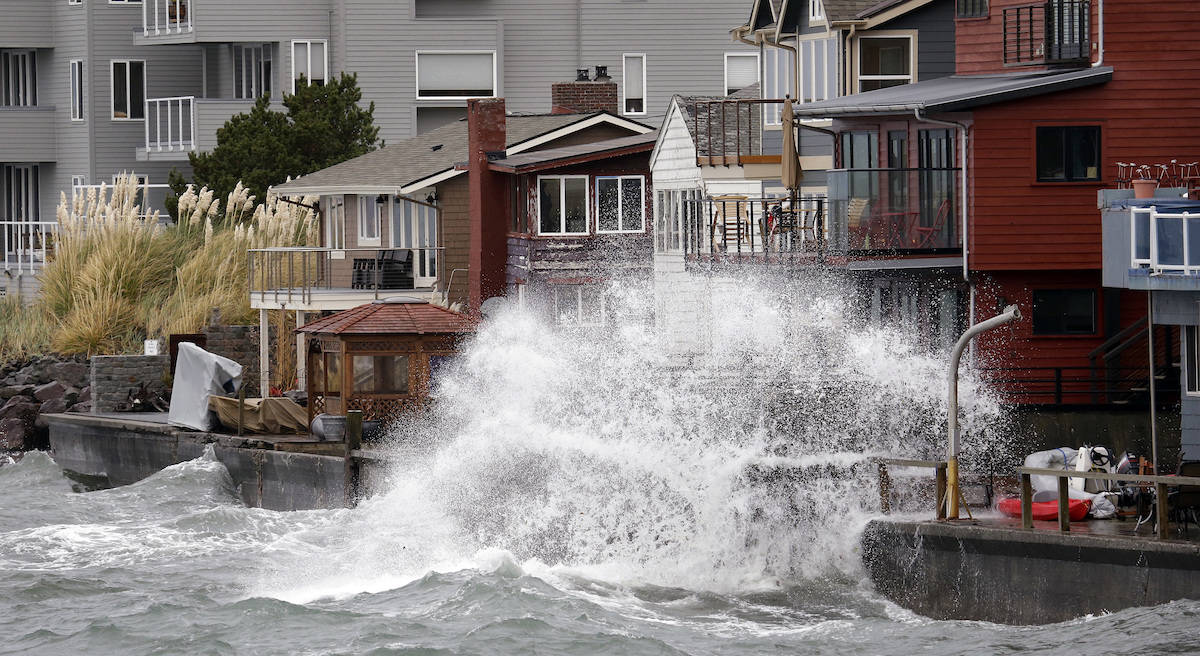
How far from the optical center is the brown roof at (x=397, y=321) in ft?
125

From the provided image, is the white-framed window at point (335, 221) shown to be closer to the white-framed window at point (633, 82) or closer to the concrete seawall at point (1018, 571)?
the white-framed window at point (633, 82)

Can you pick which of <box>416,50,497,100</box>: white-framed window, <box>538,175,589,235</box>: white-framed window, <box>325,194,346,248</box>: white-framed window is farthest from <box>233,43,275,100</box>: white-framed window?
<box>538,175,589,235</box>: white-framed window

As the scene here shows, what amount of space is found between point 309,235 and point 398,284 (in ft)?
19.4

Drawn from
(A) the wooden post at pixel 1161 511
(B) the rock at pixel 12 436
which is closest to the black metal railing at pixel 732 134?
(A) the wooden post at pixel 1161 511

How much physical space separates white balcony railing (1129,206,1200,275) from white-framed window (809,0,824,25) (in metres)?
11.2

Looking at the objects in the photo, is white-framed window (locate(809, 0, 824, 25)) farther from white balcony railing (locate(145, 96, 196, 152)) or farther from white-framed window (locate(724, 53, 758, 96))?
white balcony railing (locate(145, 96, 196, 152))

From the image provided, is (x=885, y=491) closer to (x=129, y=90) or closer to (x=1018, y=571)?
(x=1018, y=571)

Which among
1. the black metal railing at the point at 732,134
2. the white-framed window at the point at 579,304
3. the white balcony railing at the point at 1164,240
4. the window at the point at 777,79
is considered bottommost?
the white-framed window at the point at 579,304

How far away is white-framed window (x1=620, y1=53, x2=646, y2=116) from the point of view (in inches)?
2421

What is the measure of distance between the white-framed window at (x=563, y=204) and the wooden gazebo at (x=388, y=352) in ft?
18.4

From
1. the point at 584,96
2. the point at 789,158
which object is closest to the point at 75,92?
the point at 584,96

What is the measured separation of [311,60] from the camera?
60.5 meters

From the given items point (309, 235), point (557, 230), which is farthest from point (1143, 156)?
point (309, 235)

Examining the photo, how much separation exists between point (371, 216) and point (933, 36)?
16755mm
